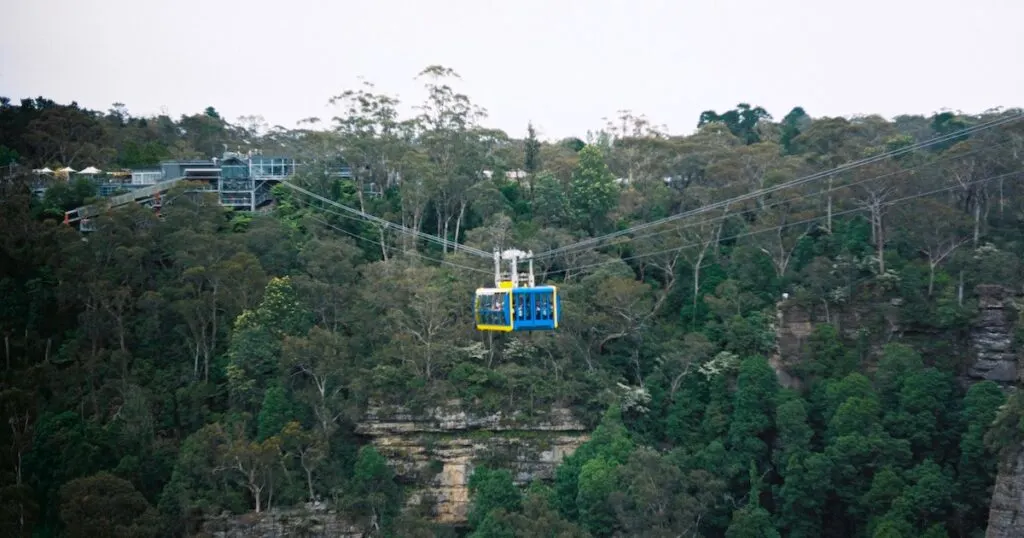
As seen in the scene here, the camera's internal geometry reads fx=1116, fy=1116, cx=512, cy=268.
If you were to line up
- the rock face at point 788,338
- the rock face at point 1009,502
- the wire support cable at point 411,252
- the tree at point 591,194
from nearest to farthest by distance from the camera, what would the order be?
the rock face at point 1009,502 → the rock face at point 788,338 → the wire support cable at point 411,252 → the tree at point 591,194

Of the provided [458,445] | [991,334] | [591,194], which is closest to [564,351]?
[458,445]

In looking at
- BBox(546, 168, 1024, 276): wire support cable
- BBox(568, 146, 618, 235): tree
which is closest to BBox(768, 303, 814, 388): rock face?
BBox(546, 168, 1024, 276): wire support cable

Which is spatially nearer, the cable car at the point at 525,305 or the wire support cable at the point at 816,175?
the cable car at the point at 525,305

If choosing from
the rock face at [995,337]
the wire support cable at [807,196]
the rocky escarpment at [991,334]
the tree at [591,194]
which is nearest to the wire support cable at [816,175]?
the wire support cable at [807,196]

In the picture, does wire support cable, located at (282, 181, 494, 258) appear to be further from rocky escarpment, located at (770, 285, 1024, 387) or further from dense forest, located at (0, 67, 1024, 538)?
rocky escarpment, located at (770, 285, 1024, 387)

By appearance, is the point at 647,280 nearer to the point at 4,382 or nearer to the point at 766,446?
the point at 766,446

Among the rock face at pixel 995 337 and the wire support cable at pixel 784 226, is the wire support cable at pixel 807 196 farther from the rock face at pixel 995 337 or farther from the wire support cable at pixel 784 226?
the rock face at pixel 995 337
